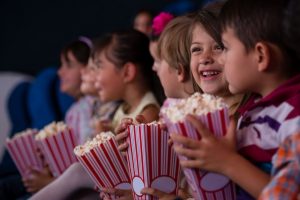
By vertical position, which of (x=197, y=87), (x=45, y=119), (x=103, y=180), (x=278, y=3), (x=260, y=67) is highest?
(x=278, y=3)

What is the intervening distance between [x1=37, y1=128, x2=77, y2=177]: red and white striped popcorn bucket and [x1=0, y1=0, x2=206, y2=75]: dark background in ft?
7.09

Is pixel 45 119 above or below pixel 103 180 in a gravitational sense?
below

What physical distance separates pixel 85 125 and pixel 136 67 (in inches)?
21.0

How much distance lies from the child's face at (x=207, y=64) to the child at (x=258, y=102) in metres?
0.28

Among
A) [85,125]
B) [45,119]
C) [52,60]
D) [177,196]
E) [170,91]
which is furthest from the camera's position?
[52,60]

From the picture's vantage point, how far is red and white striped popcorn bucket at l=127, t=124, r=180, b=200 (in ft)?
4.70

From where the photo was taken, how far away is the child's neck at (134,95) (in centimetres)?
243

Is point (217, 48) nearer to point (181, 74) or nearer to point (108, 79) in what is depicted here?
point (181, 74)

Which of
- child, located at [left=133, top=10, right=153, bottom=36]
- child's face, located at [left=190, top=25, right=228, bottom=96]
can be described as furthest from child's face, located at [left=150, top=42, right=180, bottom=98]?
child, located at [left=133, top=10, right=153, bottom=36]

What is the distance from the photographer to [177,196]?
1.47 meters

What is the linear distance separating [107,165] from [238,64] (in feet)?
1.75

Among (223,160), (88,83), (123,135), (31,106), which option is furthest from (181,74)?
(31,106)

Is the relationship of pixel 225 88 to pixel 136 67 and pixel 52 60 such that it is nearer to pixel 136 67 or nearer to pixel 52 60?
pixel 136 67

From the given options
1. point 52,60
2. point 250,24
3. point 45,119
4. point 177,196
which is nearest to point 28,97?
point 45,119
